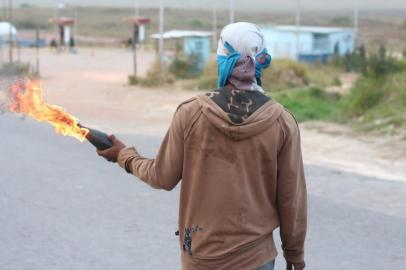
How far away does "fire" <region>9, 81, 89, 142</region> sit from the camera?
3.62 m

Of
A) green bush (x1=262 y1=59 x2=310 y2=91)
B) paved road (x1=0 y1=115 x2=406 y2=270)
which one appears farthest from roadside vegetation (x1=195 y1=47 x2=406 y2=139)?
paved road (x1=0 y1=115 x2=406 y2=270)

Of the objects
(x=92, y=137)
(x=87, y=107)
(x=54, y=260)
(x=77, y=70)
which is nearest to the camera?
(x=92, y=137)

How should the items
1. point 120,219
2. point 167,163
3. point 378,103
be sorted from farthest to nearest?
1. point 378,103
2. point 120,219
3. point 167,163

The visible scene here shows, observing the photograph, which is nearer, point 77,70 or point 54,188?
point 54,188

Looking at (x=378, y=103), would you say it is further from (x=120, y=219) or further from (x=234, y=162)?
(x=234, y=162)

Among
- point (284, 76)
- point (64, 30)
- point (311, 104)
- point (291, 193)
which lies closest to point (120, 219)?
point (291, 193)

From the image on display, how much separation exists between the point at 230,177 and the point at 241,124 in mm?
227

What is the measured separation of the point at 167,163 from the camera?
10.3 feet

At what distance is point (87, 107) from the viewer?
19.8 meters

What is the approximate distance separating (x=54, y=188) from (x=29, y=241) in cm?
211

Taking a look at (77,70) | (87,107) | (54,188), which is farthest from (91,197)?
(77,70)

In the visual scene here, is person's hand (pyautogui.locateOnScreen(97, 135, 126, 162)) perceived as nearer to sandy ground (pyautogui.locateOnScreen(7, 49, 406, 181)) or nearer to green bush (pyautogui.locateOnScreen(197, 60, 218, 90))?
sandy ground (pyautogui.locateOnScreen(7, 49, 406, 181))

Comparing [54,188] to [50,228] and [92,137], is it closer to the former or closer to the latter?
[50,228]

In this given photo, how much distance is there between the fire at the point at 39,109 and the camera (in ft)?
11.9
